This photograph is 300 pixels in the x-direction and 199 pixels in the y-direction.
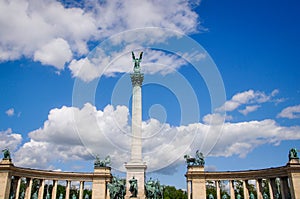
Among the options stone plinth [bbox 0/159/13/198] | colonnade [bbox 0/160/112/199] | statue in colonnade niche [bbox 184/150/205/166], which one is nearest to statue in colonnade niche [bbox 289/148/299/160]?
statue in colonnade niche [bbox 184/150/205/166]

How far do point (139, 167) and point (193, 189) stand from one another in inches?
692

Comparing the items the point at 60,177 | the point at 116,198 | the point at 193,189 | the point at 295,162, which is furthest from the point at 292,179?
the point at 60,177

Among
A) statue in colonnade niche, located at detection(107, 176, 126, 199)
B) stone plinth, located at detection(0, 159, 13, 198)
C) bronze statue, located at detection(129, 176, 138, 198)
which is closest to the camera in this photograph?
bronze statue, located at detection(129, 176, 138, 198)

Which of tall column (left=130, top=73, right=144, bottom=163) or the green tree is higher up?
tall column (left=130, top=73, right=144, bottom=163)

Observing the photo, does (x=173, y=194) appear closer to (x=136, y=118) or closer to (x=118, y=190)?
(x=118, y=190)

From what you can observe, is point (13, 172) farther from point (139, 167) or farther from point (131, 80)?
point (131, 80)

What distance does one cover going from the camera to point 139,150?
192ft

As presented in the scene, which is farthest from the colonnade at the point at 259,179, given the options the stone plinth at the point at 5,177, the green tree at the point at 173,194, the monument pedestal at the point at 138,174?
the green tree at the point at 173,194

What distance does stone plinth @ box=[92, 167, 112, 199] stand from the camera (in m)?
69.6

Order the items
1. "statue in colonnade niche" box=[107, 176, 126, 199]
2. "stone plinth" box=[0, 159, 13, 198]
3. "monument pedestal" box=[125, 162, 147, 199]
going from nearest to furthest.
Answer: "monument pedestal" box=[125, 162, 147, 199] → "statue in colonnade niche" box=[107, 176, 126, 199] → "stone plinth" box=[0, 159, 13, 198]

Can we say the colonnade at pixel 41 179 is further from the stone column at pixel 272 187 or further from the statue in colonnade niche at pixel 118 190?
the stone column at pixel 272 187

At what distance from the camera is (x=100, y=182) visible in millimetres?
70500

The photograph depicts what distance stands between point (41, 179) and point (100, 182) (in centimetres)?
1339

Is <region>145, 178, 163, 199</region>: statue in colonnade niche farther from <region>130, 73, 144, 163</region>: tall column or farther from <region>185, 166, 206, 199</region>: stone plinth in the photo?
<region>185, 166, 206, 199</region>: stone plinth
